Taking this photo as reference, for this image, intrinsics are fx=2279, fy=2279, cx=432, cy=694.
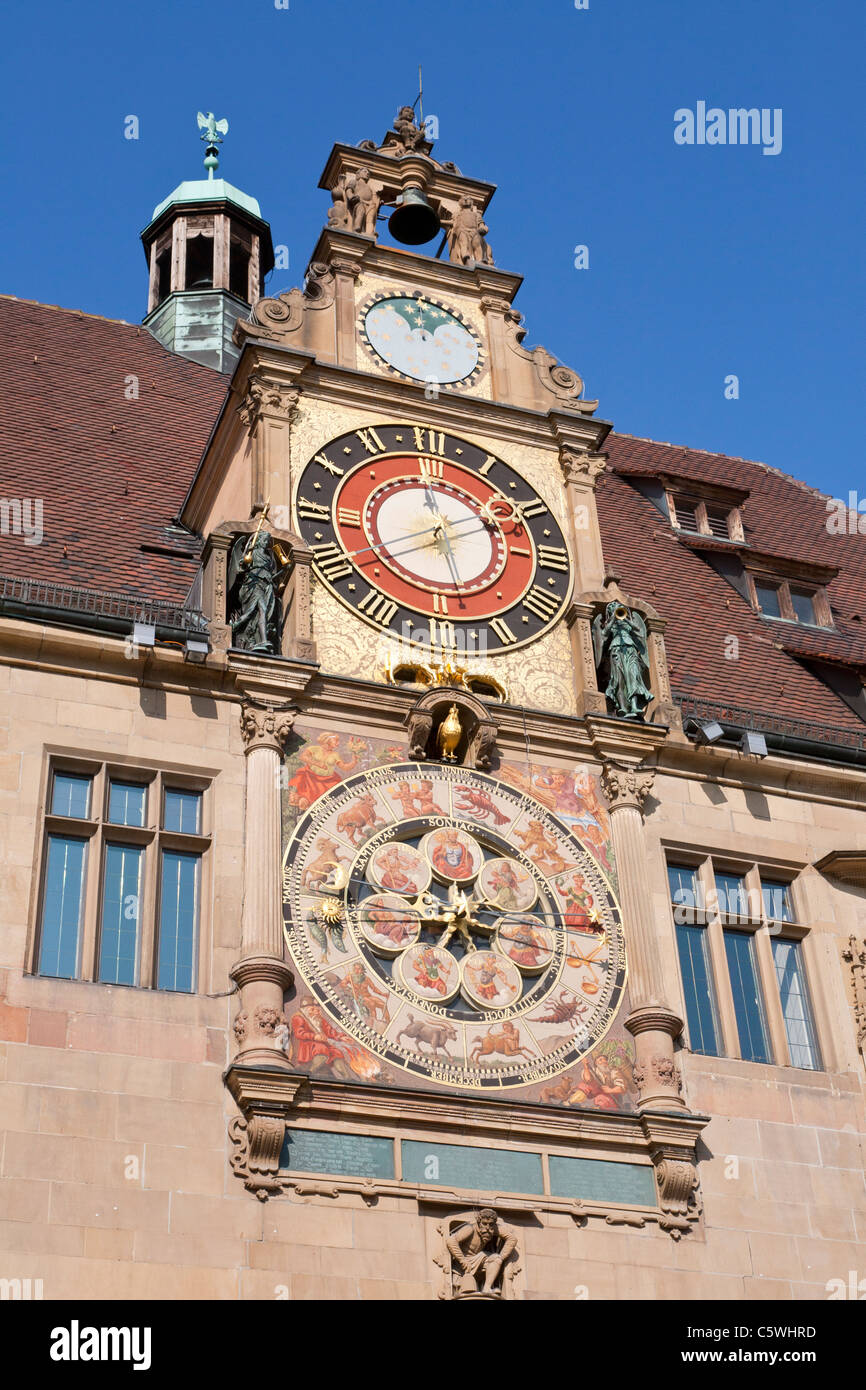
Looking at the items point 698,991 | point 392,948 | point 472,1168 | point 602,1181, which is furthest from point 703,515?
point 472,1168

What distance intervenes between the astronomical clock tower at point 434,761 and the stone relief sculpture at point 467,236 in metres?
0.04

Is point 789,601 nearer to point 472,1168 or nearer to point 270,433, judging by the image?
point 270,433

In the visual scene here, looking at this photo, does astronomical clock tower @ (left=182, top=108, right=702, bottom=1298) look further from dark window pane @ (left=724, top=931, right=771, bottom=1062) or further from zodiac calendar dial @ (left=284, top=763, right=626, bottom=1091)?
dark window pane @ (left=724, top=931, right=771, bottom=1062)

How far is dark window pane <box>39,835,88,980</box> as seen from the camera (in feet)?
50.8

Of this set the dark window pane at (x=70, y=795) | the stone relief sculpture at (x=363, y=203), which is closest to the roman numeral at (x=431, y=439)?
the stone relief sculpture at (x=363, y=203)

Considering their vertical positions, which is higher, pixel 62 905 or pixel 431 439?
pixel 431 439

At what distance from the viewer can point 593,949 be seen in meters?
17.0

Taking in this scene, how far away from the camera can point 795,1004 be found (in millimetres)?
17797

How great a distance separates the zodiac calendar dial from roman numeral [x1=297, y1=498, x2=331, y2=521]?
2562 millimetres

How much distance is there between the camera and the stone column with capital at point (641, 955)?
16312mm

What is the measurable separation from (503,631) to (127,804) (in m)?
3.87

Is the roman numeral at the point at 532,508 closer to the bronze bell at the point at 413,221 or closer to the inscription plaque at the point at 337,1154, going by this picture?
the bronze bell at the point at 413,221
